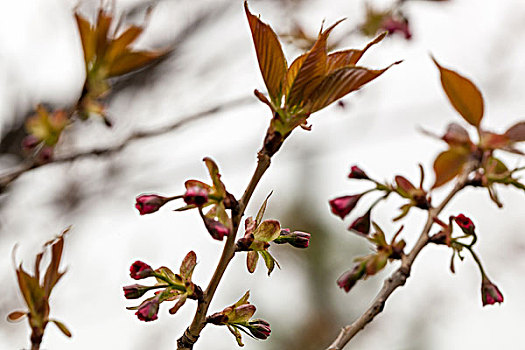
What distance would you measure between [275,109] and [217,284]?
103 millimetres

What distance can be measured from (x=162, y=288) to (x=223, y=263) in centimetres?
6

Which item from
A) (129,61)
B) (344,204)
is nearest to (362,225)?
(344,204)

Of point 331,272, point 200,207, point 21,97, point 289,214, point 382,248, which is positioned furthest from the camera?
point 331,272

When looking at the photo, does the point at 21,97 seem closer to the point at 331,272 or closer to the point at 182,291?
the point at 182,291

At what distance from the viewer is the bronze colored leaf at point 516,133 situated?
0.57 meters

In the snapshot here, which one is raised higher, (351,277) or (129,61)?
(129,61)

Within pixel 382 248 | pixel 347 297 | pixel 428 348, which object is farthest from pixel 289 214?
pixel 382 248

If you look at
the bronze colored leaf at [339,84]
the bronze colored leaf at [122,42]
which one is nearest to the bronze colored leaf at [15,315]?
the bronze colored leaf at [339,84]

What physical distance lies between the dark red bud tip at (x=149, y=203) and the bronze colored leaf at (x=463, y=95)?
29 cm

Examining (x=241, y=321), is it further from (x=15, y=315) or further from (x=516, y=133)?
(x=516, y=133)

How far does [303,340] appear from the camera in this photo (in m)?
4.07

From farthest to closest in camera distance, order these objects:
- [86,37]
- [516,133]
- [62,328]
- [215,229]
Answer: [86,37], [516,133], [62,328], [215,229]

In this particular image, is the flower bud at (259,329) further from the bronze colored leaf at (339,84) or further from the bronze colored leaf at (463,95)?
the bronze colored leaf at (463,95)

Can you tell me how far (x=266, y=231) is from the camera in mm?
398
